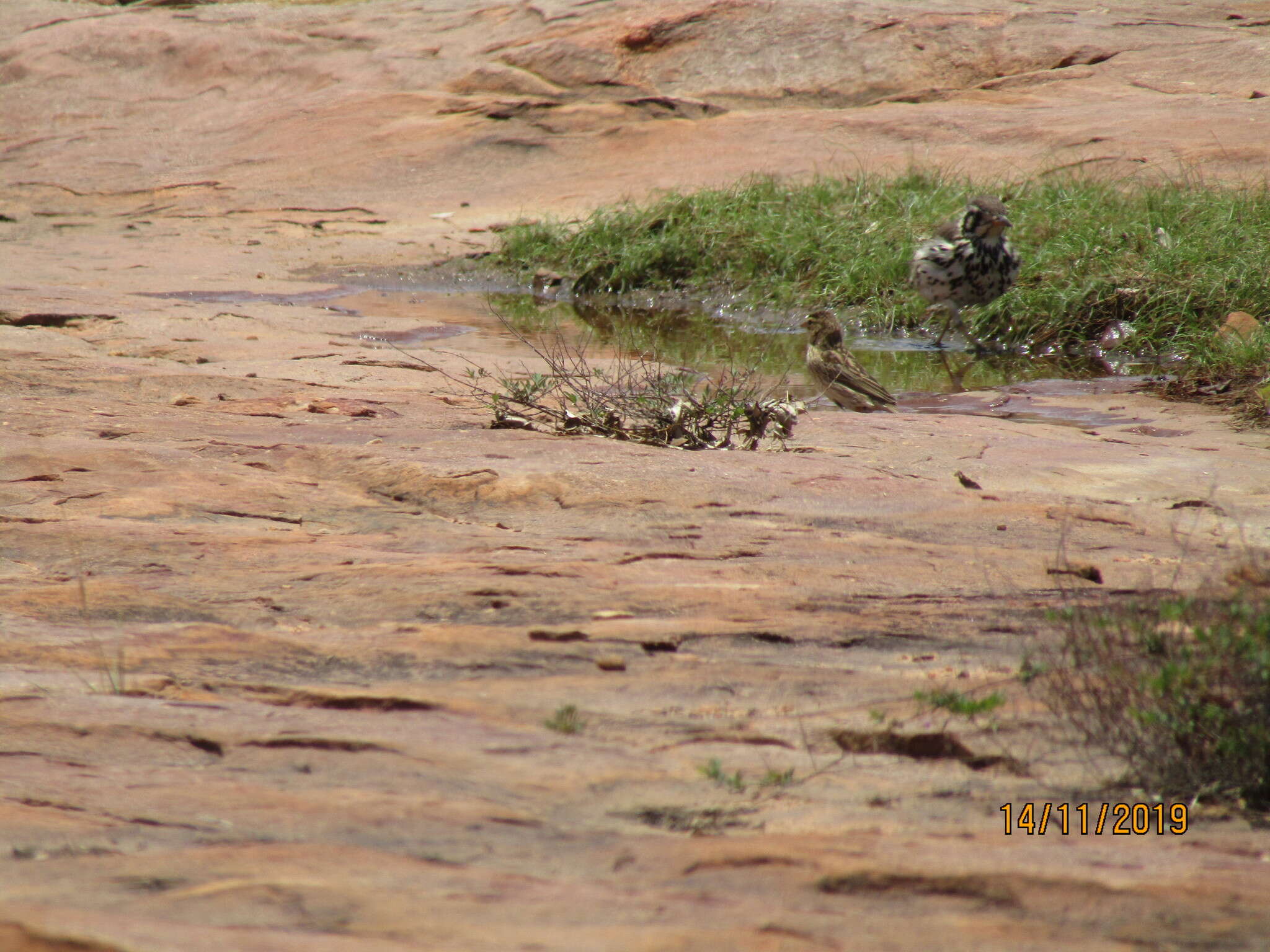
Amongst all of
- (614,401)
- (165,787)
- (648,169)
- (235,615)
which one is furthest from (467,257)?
(165,787)

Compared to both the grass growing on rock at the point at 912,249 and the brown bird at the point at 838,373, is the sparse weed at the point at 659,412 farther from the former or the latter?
the grass growing on rock at the point at 912,249

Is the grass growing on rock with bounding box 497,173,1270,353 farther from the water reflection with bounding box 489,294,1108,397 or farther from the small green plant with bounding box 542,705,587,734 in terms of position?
the small green plant with bounding box 542,705,587,734

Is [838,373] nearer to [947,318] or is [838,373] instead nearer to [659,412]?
[659,412]

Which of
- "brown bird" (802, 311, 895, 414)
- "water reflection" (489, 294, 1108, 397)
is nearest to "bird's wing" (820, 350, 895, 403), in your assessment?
"brown bird" (802, 311, 895, 414)

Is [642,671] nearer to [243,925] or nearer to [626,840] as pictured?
[626,840]

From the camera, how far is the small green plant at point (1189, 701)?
6.77 feet

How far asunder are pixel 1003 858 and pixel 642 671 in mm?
943

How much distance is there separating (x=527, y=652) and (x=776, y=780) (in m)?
0.77

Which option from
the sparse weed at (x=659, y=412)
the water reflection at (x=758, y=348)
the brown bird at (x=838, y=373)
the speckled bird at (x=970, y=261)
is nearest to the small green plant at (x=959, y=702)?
the sparse weed at (x=659, y=412)

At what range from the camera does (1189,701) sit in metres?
2.09

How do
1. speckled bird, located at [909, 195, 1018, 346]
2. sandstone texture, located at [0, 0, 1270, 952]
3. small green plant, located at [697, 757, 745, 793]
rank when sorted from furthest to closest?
speckled bird, located at [909, 195, 1018, 346]
small green plant, located at [697, 757, 745, 793]
sandstone texture, located at [0, 0, 1270, 952]

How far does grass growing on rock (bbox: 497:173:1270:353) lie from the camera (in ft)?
25.4

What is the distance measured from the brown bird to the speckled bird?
1.41 meters

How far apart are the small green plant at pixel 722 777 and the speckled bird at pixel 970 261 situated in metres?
5.70
